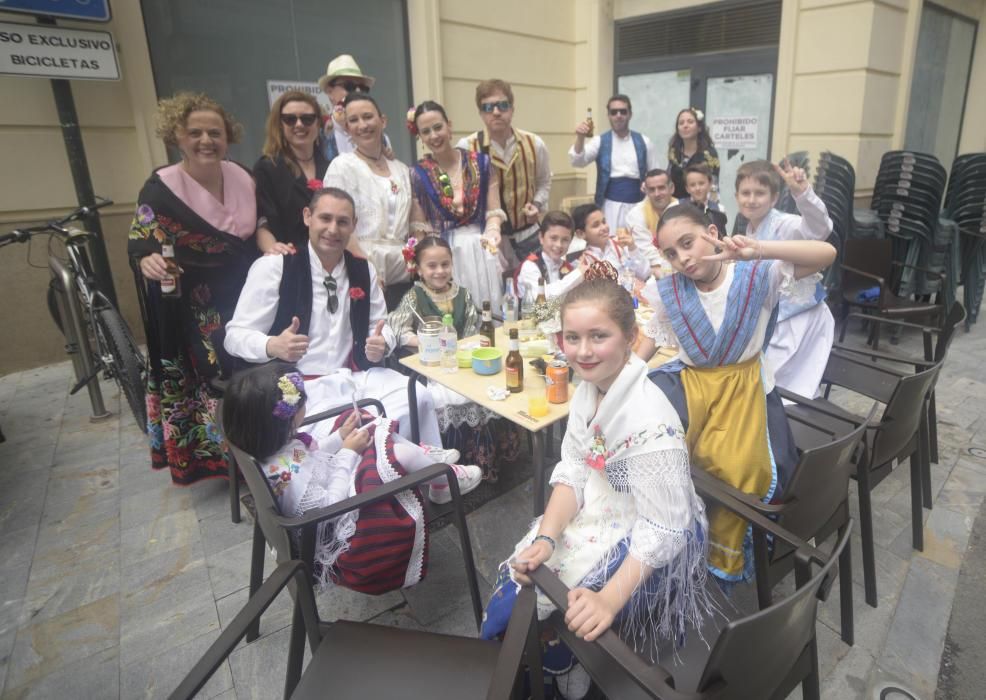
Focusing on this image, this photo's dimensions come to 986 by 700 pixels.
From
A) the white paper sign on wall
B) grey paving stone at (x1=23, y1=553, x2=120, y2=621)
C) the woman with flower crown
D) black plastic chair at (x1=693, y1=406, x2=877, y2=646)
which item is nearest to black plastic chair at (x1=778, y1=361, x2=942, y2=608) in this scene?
black plastic chair at (x1=693, y1=406, x2=877, y2=646)

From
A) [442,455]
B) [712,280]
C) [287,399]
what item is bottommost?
[442,455]

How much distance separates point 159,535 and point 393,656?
185cm

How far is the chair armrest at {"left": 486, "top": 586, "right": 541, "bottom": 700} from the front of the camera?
118 cm

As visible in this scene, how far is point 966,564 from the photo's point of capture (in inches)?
96.9

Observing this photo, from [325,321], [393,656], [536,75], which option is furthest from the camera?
[536,75]

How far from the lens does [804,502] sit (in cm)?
170

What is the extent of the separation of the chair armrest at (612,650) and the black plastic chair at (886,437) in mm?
1167

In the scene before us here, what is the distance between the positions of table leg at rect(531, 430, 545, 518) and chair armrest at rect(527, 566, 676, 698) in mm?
774

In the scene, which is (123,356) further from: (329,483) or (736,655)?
(736,655)

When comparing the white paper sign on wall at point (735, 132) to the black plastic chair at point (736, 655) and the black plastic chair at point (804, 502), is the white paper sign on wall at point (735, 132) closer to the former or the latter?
the black plastic chair at point (804, 502)

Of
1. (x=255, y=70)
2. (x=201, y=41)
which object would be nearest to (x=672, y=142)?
(x=255, y=70)

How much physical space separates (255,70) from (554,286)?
3722mm

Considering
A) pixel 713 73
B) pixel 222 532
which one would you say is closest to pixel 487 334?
pixel 222 532

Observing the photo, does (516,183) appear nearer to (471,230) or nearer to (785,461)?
(471,230)
